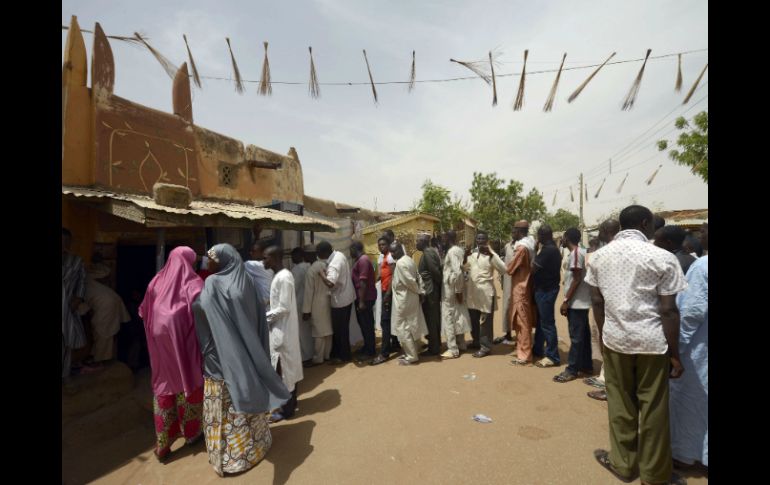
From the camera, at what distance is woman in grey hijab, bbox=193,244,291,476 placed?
2902mm

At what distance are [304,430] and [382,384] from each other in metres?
1.33

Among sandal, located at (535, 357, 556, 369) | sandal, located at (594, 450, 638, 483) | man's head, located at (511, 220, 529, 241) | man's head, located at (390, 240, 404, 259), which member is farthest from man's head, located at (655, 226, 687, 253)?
man's head, located at (390, 240, 404, 259)

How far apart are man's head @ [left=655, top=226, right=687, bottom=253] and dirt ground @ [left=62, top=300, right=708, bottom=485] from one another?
5.88 feet

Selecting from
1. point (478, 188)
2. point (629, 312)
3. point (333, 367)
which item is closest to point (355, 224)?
point (333, 367)

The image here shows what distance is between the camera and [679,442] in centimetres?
277

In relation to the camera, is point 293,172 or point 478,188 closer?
point 293,172

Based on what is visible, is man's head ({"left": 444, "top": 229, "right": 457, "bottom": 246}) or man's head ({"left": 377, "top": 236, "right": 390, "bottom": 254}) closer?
man's head ({"left": 444, "top": 229, "right": 457, "bottom": 246})

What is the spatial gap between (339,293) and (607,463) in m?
3.80

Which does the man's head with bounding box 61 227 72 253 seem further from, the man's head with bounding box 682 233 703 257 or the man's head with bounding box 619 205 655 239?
the man's head with bounding box 682 233 703 257

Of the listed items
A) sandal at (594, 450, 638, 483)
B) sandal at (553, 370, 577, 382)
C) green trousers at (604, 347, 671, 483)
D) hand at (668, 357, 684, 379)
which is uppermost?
hand at (668, 357, 684, 379)

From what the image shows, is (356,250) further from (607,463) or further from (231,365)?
(607,463)

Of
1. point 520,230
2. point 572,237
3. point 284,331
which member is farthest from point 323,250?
point 572,237
